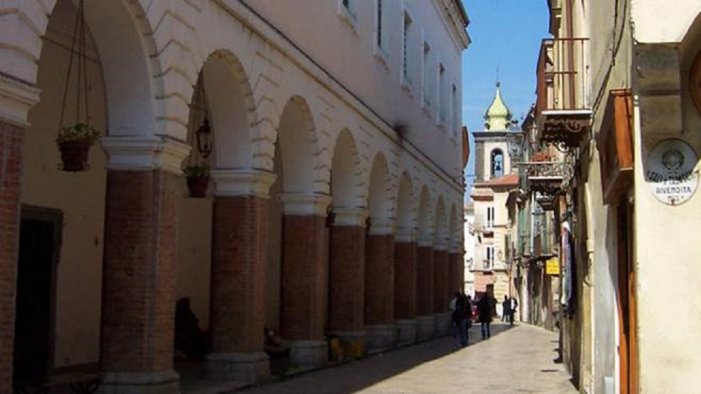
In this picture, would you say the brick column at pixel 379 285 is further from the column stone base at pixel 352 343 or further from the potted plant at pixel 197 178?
the potted plant at pixel 197 178

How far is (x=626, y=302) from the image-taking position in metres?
11.7

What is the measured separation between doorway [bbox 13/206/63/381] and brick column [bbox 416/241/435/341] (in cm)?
1775

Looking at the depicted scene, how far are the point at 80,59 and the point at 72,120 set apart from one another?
1.15m

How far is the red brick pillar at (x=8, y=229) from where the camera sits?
31.3 feet

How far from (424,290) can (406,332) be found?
3786 millimetres

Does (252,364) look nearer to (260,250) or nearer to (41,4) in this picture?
(260,250)

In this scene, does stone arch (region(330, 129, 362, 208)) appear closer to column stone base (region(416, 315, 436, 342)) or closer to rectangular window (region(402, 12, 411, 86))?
rectangular window (region(402, 12, 411, 86))

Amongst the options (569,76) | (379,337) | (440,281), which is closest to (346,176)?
(379,337)

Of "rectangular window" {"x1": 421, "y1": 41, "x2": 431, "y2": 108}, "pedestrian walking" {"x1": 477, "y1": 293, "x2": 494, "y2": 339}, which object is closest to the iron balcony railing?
"rectangular window" {"x1": 421, "y1": 41, "x2": 431, "y2": 108}

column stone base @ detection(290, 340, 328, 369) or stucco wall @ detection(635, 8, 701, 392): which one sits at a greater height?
stucco wall @ detection(635, 8, 701, 392)

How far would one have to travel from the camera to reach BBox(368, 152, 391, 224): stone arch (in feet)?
88.8

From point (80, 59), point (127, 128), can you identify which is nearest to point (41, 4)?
point (127, 128)

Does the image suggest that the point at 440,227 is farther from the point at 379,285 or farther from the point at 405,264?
the point at 379,285

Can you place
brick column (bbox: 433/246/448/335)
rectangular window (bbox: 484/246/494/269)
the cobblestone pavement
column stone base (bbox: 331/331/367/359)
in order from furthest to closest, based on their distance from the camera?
1. rectangular window (bbox: 484/246/494/269)
2. brick column (bbox: 433/246/448/335)
3. column stone base (bbox: 331/331/367/359)
4. the cobblestone pavement
